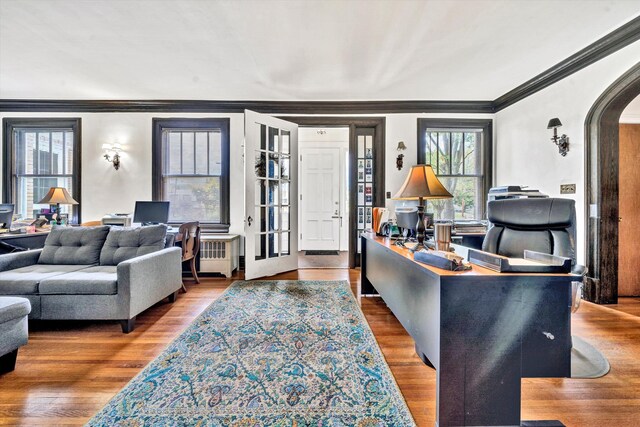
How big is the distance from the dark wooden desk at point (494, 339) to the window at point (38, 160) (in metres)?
5.65

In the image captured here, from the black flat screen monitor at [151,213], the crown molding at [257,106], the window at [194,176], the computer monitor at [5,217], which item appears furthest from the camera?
the window at [194,176]

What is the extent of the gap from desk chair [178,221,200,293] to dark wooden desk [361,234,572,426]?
3.27 m

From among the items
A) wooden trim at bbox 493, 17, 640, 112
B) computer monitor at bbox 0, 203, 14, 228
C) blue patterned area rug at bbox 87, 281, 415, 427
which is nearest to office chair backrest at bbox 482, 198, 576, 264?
blue patterned area rug at bbox 87, 281, 415, 427

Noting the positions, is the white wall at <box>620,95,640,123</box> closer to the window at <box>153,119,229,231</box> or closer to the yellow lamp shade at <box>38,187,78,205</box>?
the window at <box>153,119,229,231</box>

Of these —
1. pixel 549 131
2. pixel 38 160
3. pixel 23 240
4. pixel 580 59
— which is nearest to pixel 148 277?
pixel 23 240

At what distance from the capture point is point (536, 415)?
1.48 m

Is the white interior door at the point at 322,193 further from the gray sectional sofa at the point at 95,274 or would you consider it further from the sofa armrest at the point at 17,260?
the sofa armrest at the point at 17,260

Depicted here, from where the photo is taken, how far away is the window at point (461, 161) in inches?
186

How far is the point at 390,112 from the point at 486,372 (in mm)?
4208

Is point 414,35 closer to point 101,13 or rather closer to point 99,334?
point 101,13

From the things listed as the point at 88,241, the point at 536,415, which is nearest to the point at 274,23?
the point at 88,241

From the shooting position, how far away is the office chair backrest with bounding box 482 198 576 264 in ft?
6.60

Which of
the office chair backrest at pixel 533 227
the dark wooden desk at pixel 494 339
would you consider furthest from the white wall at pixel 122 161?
the dark wooden desk at pixel 494 339

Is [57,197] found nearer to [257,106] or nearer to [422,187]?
[257,106]
